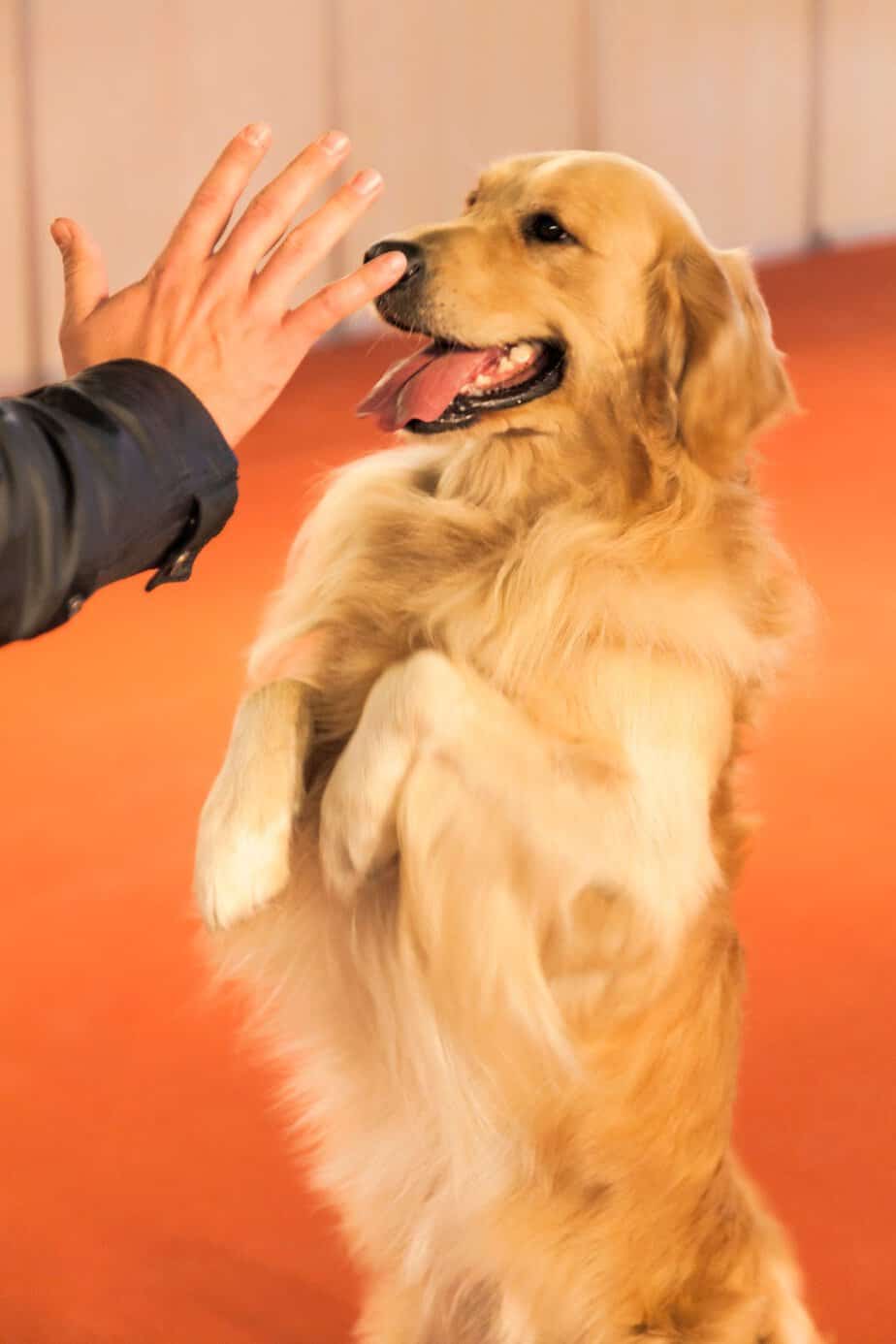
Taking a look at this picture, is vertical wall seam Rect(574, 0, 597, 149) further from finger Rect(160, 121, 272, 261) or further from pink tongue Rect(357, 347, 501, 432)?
finger Rect(160, 121, 272, 261)

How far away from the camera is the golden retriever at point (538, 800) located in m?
2.03

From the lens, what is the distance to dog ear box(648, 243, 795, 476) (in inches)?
84.8

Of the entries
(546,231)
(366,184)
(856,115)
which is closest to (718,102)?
(856,115)

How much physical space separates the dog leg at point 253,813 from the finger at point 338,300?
0.79 metres

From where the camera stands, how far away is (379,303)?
226 centimetres

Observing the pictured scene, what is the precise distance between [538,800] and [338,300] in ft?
2.65

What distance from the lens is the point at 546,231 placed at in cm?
230

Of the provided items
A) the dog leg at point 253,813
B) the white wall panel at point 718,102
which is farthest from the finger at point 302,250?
the white wall panel at point 718,102

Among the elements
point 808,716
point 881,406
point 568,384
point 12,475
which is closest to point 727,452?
point 568,384

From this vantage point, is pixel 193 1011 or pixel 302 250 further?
pixel 193 1011

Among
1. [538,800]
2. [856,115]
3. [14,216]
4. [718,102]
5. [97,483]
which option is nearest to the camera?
[97,483]

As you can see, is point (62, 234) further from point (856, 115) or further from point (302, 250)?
point (856, 115)

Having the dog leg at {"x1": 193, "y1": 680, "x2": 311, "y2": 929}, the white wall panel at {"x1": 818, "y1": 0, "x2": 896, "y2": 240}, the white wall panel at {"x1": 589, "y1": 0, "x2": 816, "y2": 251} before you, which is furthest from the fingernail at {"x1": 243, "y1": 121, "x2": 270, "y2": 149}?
the white wall panel at {"x1": 818, "y1": 0, "x2": 896, "y2": 240}

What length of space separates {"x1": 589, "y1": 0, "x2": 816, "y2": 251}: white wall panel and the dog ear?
9.47 metres
